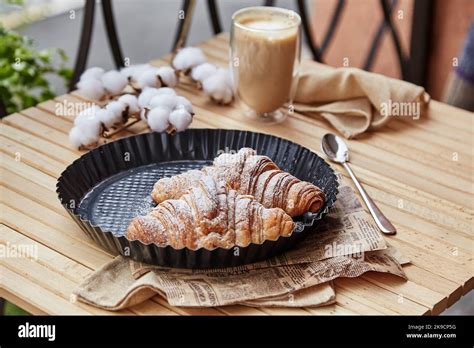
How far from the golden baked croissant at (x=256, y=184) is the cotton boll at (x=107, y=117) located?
0.28 meters

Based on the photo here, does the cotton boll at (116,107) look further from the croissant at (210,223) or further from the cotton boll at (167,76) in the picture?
the croissant at (210,223)

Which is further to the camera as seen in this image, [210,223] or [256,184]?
[256,184]

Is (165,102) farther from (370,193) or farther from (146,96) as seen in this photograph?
(370,193)

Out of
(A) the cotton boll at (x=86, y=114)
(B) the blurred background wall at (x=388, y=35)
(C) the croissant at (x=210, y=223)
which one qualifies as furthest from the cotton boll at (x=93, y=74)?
(B) the blurred background wall at (x=388, y=35)

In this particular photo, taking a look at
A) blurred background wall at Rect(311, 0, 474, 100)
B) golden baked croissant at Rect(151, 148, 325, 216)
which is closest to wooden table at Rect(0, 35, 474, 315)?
golden baked croissant at Rect(151, 148, 325, 216)

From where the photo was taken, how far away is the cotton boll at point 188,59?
169 centimetres

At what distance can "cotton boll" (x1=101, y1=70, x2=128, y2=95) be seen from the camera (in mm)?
1604

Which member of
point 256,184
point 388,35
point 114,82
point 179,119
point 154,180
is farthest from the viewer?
point 388,35

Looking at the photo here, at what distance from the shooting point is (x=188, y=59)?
5.54 ft

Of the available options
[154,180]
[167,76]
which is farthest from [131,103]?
[154,180]

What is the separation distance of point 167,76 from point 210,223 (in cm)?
59

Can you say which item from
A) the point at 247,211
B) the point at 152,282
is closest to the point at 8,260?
the point at 152,282
